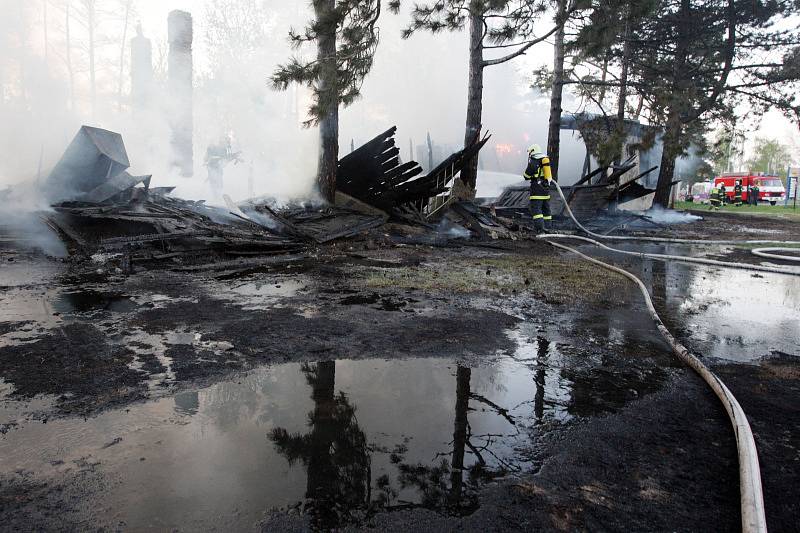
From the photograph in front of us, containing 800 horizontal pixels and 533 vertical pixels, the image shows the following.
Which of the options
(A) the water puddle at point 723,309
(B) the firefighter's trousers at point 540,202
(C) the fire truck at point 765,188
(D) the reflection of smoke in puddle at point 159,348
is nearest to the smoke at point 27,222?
(D) the reflection of smoke in puddle at point 159,348

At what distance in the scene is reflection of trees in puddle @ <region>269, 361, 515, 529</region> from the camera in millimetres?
1918

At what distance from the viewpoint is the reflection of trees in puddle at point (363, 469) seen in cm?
192

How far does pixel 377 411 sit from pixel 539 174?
Result: 10053mm

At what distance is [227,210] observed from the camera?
9.91 metres

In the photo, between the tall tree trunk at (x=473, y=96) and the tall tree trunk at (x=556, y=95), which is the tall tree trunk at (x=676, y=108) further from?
the tall tree trunk at (x=473, y=96)

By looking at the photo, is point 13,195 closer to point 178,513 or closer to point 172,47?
point 172,47

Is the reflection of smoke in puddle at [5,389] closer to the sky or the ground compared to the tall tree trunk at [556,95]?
closer to the ground

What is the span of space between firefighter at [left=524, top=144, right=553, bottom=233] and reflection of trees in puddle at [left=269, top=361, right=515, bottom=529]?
9.72 m

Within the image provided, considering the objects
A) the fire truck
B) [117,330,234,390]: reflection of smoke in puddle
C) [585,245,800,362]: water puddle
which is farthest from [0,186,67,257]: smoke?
the fire truck

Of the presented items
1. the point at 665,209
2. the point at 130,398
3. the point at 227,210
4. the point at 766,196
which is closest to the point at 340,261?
the point at 227,210

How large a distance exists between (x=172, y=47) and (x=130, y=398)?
17128 millimetres

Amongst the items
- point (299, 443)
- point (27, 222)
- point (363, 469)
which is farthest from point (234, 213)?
point (363, 469)

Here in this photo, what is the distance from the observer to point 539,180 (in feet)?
38.9

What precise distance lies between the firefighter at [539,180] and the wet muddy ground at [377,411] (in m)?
6.72
